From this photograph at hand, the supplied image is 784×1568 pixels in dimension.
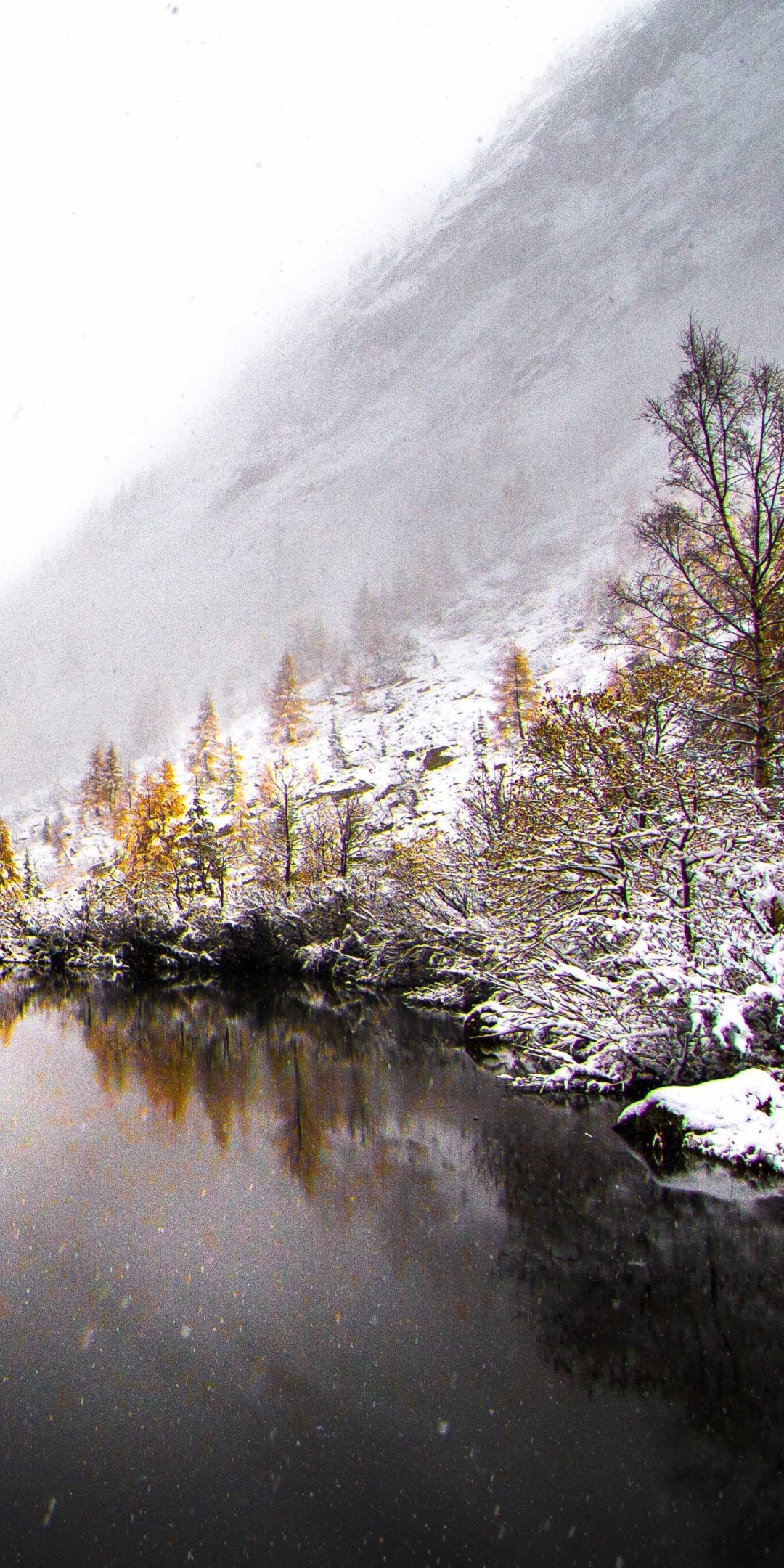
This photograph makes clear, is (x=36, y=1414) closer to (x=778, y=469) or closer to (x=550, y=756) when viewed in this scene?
(x=550, y=756)

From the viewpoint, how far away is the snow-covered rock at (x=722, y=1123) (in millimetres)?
9375

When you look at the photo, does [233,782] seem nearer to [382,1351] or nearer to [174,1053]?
[174,1053]

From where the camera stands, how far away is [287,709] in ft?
277

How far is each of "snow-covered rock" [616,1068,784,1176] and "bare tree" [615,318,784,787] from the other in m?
5.52

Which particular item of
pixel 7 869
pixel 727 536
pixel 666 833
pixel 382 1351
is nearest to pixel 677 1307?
pixel 382 1351

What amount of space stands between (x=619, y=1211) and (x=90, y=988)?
28.9 m

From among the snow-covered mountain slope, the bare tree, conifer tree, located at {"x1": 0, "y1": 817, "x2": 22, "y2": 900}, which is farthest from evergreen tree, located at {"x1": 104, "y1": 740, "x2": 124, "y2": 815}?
the bare tree

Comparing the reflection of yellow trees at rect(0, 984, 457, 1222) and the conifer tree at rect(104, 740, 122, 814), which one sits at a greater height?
the conifer tree at rect(104, 740, 122, 814)

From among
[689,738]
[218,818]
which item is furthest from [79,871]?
[689,738]

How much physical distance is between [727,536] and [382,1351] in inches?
557

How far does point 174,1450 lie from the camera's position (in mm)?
4910

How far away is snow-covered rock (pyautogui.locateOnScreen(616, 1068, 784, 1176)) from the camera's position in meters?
9.38

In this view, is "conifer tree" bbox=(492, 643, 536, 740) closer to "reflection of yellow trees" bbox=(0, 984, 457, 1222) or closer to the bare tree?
"reflection of yellow trees" bbox=(0, 984, 457, 1222)

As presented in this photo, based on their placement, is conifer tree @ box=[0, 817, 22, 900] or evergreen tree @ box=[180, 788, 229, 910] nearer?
evergreen tree @ box=[180, 788, 229, 910]
